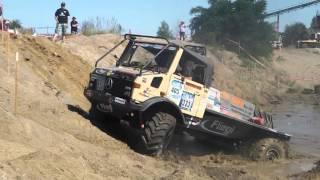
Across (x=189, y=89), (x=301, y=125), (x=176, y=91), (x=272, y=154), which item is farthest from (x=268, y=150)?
(x=301, y=125)

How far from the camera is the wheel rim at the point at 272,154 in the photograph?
15.5 meters

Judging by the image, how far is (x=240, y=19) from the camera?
1986 inches

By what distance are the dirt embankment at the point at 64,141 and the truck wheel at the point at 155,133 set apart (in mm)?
278

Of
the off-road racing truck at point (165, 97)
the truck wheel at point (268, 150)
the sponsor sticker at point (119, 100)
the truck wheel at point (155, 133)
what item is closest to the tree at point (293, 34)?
the truck wheel at point (268, 150)

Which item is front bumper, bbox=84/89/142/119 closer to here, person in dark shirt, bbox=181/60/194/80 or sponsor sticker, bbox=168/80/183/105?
sponsor sticker, bbox=168/80/183/105

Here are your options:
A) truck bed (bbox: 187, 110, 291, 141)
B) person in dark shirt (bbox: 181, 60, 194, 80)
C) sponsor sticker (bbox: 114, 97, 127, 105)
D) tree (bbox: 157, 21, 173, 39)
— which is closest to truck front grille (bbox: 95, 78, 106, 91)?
sponsor sticker (bbox: 114, 97, 127, 105)

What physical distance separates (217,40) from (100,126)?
3538cm

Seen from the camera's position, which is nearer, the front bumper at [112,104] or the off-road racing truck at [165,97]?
the front bumper at [112,104]

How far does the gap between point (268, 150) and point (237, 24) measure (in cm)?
3561

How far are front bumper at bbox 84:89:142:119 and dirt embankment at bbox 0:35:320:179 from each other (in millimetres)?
561

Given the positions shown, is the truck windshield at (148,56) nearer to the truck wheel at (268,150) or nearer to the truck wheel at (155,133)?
the truck wheel at (155,133)

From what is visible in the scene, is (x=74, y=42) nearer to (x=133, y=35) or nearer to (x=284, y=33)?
(x=133, y=35)

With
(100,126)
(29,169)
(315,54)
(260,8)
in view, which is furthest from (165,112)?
(315,54)

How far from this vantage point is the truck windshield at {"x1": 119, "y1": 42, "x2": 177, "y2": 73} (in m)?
13.3
